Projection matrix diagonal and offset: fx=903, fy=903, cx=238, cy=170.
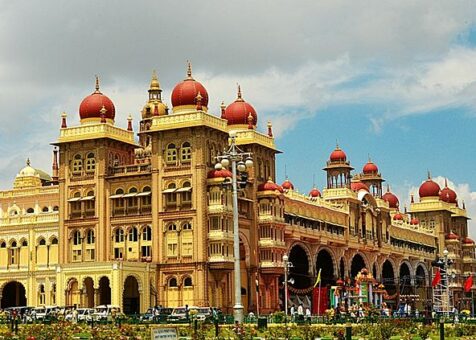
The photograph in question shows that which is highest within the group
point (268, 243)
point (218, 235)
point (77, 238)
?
point (77, 238)

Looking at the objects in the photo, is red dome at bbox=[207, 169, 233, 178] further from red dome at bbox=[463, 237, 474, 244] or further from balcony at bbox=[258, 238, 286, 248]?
red dome at bbox=[463, 237, 474, 244]

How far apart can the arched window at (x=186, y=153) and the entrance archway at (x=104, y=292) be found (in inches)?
503

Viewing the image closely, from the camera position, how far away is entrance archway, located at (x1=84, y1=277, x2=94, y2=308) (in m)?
78.3

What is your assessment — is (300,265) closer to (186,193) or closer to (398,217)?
(186,193)

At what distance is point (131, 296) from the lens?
80.8 meters

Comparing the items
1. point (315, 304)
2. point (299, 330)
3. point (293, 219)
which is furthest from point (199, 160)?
point (299, 330)

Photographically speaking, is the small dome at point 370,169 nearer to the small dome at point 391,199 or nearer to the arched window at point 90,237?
the small dome at point 391,199

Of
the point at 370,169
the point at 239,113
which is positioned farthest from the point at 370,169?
the point at 239,113

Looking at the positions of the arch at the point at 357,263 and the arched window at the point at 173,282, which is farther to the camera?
the arch at the point at 357,263

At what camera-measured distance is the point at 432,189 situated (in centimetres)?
13638

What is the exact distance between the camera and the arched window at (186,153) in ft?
257

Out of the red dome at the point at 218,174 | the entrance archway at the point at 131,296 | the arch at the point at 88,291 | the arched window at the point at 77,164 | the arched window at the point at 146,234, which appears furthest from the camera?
the arched window at the point at 77,164

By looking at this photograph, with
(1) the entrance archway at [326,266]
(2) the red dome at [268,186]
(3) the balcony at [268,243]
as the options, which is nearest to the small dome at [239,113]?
(2) the red dome at [268,186]

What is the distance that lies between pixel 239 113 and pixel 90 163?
51.7 feet
